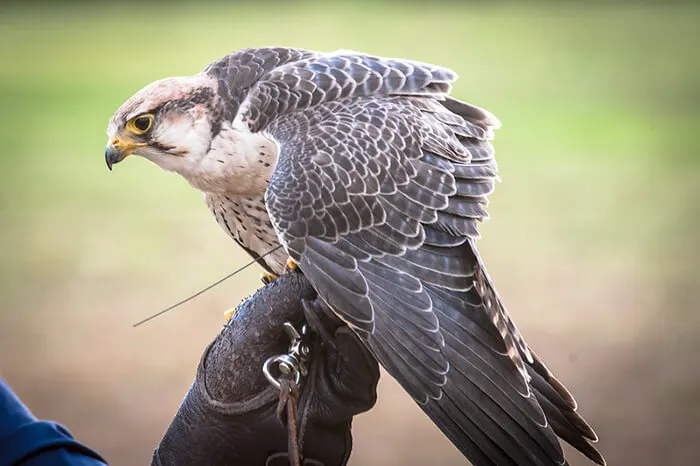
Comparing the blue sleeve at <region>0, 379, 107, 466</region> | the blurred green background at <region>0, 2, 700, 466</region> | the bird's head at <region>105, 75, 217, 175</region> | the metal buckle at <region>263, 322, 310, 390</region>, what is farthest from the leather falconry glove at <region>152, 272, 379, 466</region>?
the blurred green background at <region>0, 2, 700, 466</region>

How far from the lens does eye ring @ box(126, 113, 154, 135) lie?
1906 mm

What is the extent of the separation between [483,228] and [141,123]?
13.3 feet

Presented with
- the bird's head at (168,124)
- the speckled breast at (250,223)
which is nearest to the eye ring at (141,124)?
the bird's head at (168,124)

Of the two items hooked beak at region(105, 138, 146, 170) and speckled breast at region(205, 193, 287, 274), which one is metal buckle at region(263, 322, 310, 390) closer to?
speckled breast at region(205, 193, 287, 274)

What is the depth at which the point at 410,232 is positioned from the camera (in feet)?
6.12

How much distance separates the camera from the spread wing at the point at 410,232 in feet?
5.64

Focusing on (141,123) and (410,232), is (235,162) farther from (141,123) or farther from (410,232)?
(410,232)

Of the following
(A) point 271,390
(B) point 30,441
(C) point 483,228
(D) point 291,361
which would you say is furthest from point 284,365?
(C) point 483,228

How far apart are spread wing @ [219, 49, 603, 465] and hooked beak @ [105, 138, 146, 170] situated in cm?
23

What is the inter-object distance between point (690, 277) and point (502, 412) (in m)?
4.28

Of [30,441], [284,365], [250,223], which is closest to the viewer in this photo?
[30,441]

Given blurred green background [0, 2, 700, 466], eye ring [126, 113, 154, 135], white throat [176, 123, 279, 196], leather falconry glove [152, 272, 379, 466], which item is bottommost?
blurred green background [0, 2, 700, 466]

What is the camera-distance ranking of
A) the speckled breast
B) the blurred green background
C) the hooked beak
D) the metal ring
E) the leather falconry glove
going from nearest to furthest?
the metal ring → the leather falconry glove → the hooked beak → the speckled breast → the blurred green background

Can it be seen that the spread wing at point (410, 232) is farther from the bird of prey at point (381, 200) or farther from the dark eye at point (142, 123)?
the dark eye at point (142, 123)
